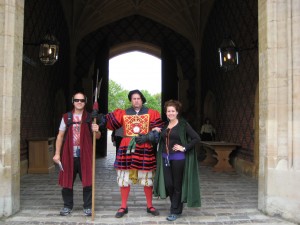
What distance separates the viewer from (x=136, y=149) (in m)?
3.69

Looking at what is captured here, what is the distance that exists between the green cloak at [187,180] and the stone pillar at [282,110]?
876 millimetres

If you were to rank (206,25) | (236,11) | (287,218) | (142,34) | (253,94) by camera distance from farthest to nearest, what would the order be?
(142,34)
(206,25)
(236,11)
(253,94)
(287,218)

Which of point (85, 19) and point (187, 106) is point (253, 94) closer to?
point (187, 106)

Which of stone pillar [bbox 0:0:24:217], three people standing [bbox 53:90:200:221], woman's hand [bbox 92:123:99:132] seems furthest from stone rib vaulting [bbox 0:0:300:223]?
woman's hand [bbox 92:123:99:132]

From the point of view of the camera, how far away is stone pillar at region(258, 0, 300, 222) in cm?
370

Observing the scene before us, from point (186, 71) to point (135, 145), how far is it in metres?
8.52

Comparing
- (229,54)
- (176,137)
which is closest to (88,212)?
(176,137)

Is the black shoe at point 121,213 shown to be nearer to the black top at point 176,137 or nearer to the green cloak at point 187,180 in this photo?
the green cloak at point 187,180

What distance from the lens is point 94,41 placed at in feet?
38.8

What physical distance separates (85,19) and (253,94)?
23.2 feet

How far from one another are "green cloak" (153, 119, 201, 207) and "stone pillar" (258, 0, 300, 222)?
0.88 meters

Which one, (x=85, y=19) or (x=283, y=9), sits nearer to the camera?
(x=283, y=9)

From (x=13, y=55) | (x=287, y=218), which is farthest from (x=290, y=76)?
(x=13, y=55)

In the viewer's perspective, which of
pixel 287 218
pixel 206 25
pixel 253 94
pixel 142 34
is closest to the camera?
pixel 287 218
